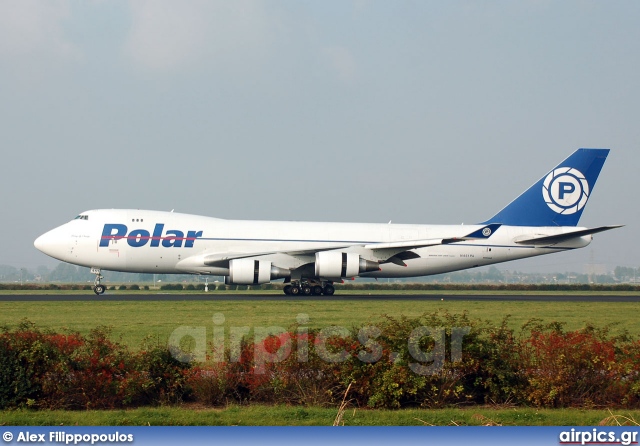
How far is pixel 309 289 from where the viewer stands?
40469 millimetres

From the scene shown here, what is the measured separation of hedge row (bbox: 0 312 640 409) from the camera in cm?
1144

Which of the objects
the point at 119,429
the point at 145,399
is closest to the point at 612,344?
the point at 145,399

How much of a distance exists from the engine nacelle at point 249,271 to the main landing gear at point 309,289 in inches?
118

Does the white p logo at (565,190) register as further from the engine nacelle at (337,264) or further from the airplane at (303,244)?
the engine nacelle at (337,264)

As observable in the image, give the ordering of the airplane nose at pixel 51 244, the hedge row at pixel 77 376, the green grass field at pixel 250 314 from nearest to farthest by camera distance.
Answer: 1. the hedge row at pixel 77 376
2. the green grass field at pixel 250 314
3. the airplane nose at pixel 51 244

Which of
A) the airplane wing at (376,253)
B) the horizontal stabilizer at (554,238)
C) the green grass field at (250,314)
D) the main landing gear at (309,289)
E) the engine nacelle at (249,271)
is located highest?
the horizontal stabilizer at (554,238)

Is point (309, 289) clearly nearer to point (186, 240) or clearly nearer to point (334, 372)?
point (186, 240)

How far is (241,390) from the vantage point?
1212 cm

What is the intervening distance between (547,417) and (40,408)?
721cm

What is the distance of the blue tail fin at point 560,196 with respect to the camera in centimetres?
4444

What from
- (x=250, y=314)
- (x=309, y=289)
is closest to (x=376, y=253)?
(x=309, y=289)

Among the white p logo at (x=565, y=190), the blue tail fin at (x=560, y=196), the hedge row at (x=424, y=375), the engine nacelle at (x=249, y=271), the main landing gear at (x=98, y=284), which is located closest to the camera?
the hedge row at (x=424, y=375)

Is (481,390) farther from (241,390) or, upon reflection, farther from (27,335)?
(27,335)

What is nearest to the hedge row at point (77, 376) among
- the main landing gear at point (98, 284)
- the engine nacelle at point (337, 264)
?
the engine nacelle at point (337, 264)
